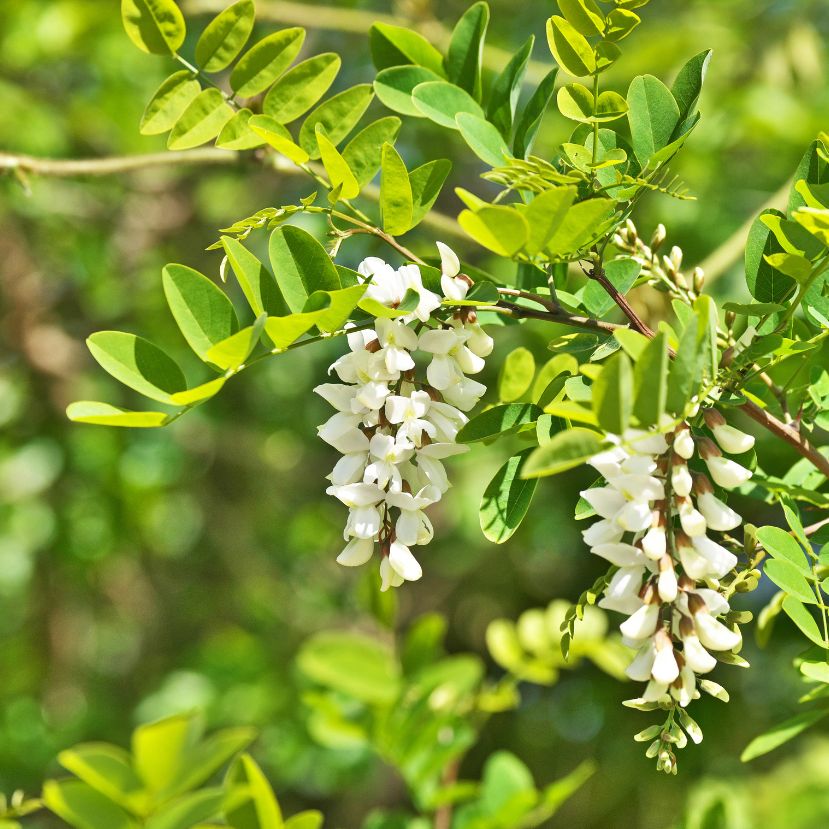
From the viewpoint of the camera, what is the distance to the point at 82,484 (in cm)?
228

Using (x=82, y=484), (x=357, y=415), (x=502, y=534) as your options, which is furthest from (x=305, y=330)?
(x=82, y=484)

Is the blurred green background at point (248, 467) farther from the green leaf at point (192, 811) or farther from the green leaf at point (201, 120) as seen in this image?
the green leaf at point (192, 811)

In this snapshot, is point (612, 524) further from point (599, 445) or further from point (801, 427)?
point (801, 427)

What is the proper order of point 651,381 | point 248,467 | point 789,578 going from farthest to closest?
point 248,467
point 789,578
point 651,381

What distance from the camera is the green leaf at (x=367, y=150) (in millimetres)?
678

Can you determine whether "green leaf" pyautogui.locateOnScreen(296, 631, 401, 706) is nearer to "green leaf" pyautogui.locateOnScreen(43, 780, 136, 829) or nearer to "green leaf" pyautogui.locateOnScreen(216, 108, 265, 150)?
"green leaf" pyautogui.locateOnScreen(43, 780, 136, 829)

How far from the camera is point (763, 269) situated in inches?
24.9

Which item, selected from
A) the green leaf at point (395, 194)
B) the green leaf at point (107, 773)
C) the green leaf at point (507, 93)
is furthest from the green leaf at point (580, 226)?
the green leaf at point (107, 773)

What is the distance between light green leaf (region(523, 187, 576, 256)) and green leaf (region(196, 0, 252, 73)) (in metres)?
0.36

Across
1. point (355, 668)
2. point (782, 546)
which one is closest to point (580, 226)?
point (782, 546)

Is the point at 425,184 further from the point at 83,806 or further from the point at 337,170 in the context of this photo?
the point at 83,806

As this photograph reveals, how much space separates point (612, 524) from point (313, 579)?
1.93m

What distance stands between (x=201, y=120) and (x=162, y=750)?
0.47 meters

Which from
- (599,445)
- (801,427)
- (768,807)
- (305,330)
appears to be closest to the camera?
(599,445)
